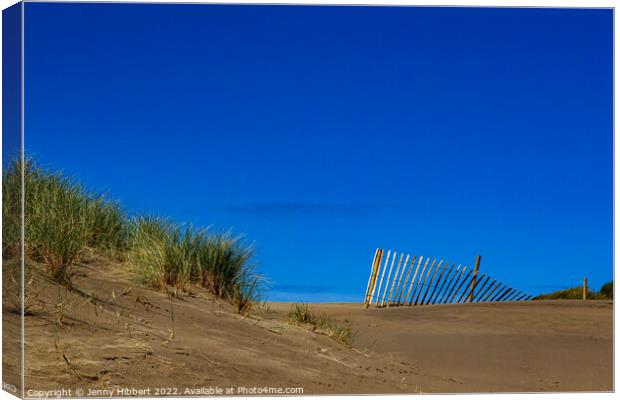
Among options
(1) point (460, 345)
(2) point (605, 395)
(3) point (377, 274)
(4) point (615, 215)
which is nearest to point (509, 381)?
(2) point (605, 395)

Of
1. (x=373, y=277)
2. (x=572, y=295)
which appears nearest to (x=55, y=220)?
(x=373, y=277)

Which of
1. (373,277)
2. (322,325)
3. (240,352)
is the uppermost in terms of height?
(373,277)

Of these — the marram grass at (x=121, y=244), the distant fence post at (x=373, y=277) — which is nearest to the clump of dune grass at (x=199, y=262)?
the marram grass at (x=121, y=244)

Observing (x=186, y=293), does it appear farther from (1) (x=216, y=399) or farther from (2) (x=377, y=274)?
(2) (x=377, y=274)

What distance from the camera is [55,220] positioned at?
19.1 ft

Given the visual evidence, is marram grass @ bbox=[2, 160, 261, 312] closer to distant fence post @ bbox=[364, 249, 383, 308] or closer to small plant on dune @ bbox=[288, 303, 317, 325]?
small plant on dune @ bbox=[288, 303, 317, 325]

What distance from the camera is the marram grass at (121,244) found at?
5.36 meters

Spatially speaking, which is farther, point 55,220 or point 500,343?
point 500,343

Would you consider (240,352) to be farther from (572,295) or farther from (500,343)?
(572,295)

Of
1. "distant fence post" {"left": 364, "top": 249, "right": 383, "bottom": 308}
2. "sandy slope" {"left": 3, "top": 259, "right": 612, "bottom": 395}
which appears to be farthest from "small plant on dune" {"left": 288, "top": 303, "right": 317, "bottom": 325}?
"distant fence post" {"left": 364, "top": 249, "right": 383, "bottom": 308}

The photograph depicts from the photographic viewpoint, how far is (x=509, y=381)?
15.2 feet

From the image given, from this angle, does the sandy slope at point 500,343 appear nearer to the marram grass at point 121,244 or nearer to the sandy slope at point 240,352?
the sandy slope at point 240,352

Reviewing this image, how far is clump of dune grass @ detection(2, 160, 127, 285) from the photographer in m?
3.64

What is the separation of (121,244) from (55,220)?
3.50ft
